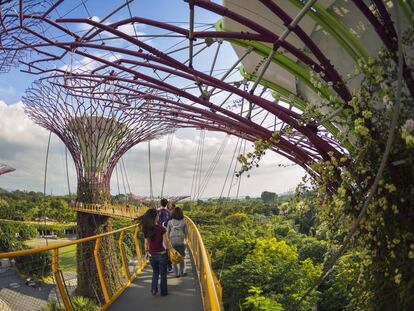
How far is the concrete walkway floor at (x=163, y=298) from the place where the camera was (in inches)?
200

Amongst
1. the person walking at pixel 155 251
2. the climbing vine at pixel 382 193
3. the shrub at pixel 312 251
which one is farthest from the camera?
the shrub at pixel 312 251

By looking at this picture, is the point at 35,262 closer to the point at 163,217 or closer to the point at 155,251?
the point at 163,217

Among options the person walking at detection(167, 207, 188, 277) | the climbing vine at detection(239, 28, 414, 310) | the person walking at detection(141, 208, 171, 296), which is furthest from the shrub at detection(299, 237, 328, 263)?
the climbing vine at detection(239, 28, 414, 310)

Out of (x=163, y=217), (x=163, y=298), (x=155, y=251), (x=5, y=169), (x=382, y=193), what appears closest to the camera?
(x=382, y=193)

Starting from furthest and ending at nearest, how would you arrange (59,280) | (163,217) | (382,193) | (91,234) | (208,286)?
1. (91,234)
2. (163,217)
3. (59,280)
4. (208,286)
5. (382,193)

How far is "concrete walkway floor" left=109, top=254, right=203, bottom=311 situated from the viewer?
507 centimetres

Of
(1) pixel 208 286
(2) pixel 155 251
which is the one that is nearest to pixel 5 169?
(2) pixel 155 251

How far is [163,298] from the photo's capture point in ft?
18.1

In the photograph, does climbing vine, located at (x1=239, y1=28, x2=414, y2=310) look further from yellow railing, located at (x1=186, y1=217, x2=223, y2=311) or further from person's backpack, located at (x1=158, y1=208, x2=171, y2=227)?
person's backpack, located at (x1=158, y1=208, x2=171, y2=227)

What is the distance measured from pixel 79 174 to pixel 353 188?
65.6 feet

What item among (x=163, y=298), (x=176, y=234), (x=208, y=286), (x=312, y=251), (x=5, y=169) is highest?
(x=5, y=169)

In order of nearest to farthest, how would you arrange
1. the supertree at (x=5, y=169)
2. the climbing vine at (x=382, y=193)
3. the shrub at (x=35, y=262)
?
the climbing vine at (x=382, y=193)
the shrub at (x=35, y=262)
the supertree at (x=5, y=169)

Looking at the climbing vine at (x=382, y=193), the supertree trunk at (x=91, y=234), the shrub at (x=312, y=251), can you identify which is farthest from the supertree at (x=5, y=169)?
the climbing vine at (x=382, y=193)

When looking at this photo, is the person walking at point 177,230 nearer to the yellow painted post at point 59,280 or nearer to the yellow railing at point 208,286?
the yellow railing at point 208,286
